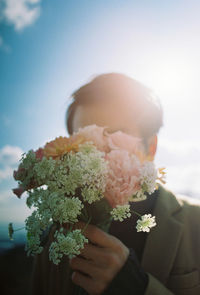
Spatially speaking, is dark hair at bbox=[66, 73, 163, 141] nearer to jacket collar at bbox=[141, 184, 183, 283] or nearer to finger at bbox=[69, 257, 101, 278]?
jacket collar at bbox=[141, 184, 183, 283]

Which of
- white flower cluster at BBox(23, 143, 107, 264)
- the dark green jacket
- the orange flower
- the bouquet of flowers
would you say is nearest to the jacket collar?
the dark green jacket

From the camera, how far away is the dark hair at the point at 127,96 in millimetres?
2289

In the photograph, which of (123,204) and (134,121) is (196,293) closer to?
(123,204)

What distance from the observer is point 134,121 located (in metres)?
2.16

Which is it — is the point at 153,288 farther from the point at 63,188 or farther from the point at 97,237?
the point at 63,188

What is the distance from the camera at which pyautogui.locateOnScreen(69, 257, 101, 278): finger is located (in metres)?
1.21

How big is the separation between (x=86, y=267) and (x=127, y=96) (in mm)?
1683

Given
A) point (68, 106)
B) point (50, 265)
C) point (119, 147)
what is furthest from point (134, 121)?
point (50, 265)

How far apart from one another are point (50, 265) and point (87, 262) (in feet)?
4.67

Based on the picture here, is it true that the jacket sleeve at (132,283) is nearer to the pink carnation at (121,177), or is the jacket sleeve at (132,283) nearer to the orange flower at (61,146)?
the pink carnation at (121,177)

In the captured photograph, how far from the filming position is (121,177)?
992 millimetres

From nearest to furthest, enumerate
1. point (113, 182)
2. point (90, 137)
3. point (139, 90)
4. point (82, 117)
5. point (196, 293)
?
point (113, 182)
point (90, 137)
point (196, 293)
point (82, 117)
point (139, 90)

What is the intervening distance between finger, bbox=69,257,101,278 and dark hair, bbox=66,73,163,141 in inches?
54.3

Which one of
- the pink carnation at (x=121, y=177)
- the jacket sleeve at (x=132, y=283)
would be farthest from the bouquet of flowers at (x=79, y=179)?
the jacket sleeve at (x=132, y=283)
